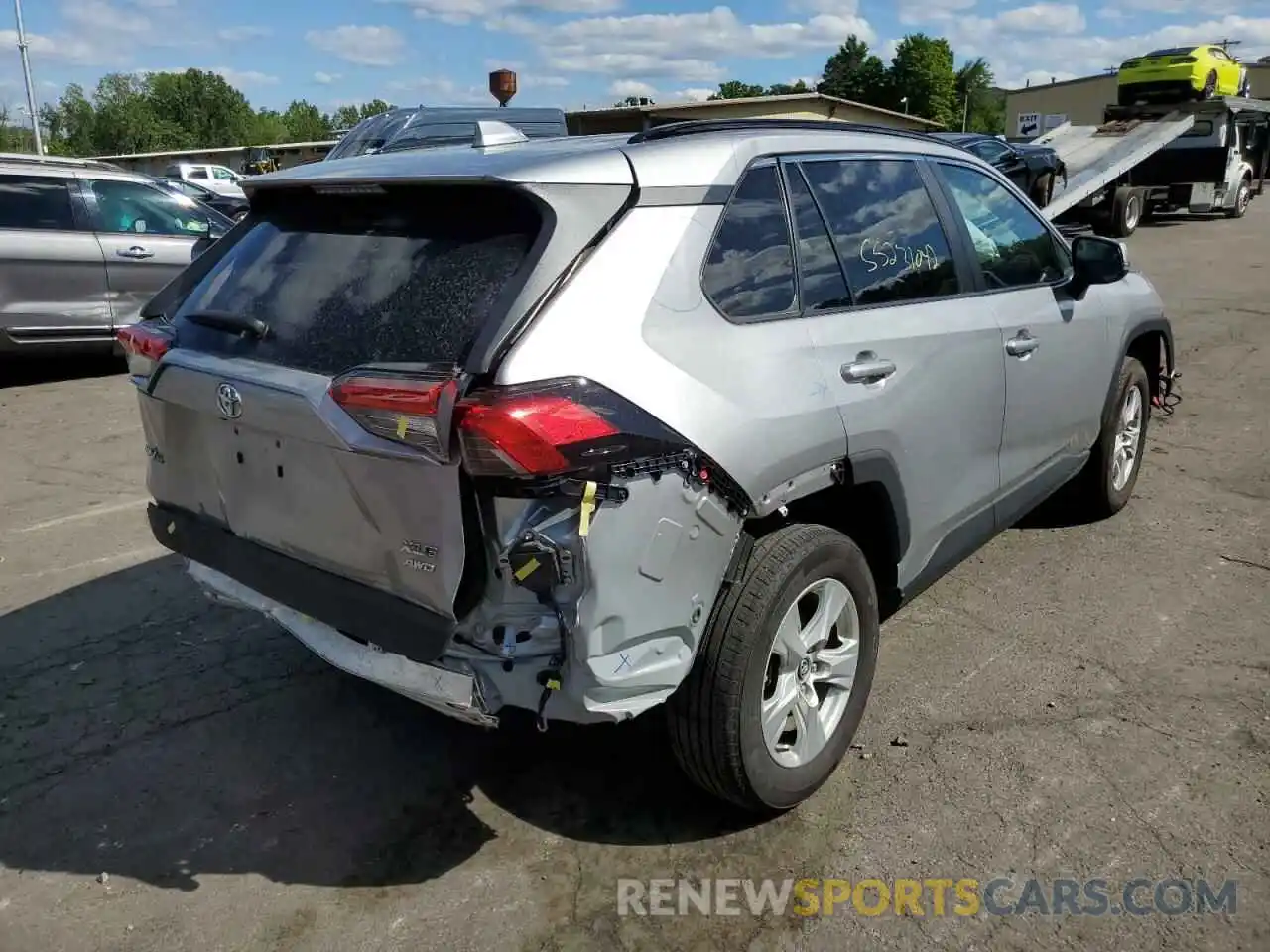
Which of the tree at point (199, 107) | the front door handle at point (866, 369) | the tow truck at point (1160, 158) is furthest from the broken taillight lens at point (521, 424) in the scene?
the tree at point (199, 107)

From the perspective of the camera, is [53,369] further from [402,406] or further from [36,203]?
[402,406]

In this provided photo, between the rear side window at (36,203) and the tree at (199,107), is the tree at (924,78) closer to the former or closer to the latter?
the tree at (199,107)

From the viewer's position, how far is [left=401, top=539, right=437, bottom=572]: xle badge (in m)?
2.46

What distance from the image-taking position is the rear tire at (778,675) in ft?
8.68

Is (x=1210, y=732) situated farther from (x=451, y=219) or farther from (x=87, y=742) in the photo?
(x=87, y=742)

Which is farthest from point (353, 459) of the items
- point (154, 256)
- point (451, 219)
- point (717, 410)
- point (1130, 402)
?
point (154, 256)

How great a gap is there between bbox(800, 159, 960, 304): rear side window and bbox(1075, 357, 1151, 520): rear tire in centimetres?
167

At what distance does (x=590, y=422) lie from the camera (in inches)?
92.0

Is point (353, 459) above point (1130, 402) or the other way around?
above

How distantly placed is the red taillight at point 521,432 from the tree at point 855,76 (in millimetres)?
89499

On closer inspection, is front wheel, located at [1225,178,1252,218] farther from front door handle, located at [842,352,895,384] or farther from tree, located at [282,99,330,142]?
tree, located at [282,99,330,142]

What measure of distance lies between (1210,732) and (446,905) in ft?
8.13

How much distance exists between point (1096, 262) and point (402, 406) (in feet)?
10.5

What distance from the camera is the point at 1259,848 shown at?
2809mm
